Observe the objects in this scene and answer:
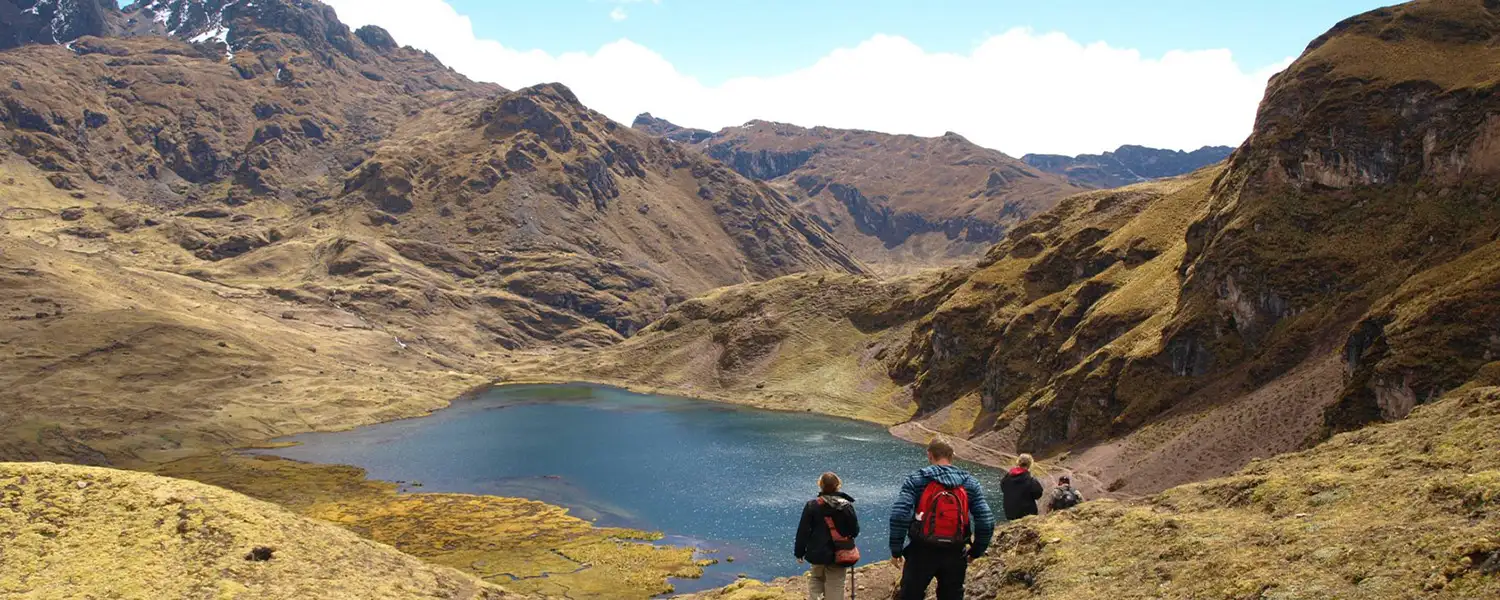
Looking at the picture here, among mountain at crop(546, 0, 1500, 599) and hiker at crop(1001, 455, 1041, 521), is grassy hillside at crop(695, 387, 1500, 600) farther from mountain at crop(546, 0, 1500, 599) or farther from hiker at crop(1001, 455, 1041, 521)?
hiker at crop(1001, 455, 1041, 521)

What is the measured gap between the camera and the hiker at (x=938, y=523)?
1719 centimetres

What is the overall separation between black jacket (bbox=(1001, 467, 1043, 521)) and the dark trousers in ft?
33.1

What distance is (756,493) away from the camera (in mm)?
121312

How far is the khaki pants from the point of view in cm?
1984

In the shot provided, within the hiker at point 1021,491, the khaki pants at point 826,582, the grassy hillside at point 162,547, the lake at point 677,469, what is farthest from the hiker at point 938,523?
the lake at point 677,469

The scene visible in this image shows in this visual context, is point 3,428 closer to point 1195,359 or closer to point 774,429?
point 774,429

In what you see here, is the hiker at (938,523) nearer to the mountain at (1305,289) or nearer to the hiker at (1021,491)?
the hiker at (1021,491)

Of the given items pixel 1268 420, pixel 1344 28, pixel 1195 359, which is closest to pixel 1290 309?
pixel 1195 359

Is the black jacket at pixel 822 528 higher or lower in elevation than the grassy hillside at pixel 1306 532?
higher

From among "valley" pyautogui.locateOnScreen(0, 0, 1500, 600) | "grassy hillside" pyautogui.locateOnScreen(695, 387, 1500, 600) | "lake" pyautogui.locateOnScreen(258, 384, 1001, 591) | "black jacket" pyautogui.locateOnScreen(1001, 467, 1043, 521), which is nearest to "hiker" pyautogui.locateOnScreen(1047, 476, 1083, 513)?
"grassy hillside" pyautogui.locateOnScreen(695, 387, 1500, 600)

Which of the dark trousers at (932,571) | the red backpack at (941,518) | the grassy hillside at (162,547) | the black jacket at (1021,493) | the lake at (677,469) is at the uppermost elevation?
the red backpack at (941,518)

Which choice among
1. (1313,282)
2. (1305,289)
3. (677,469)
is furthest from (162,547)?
(1313,282)

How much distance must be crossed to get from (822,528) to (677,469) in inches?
5036

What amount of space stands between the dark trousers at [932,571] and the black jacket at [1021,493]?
10.1 m
